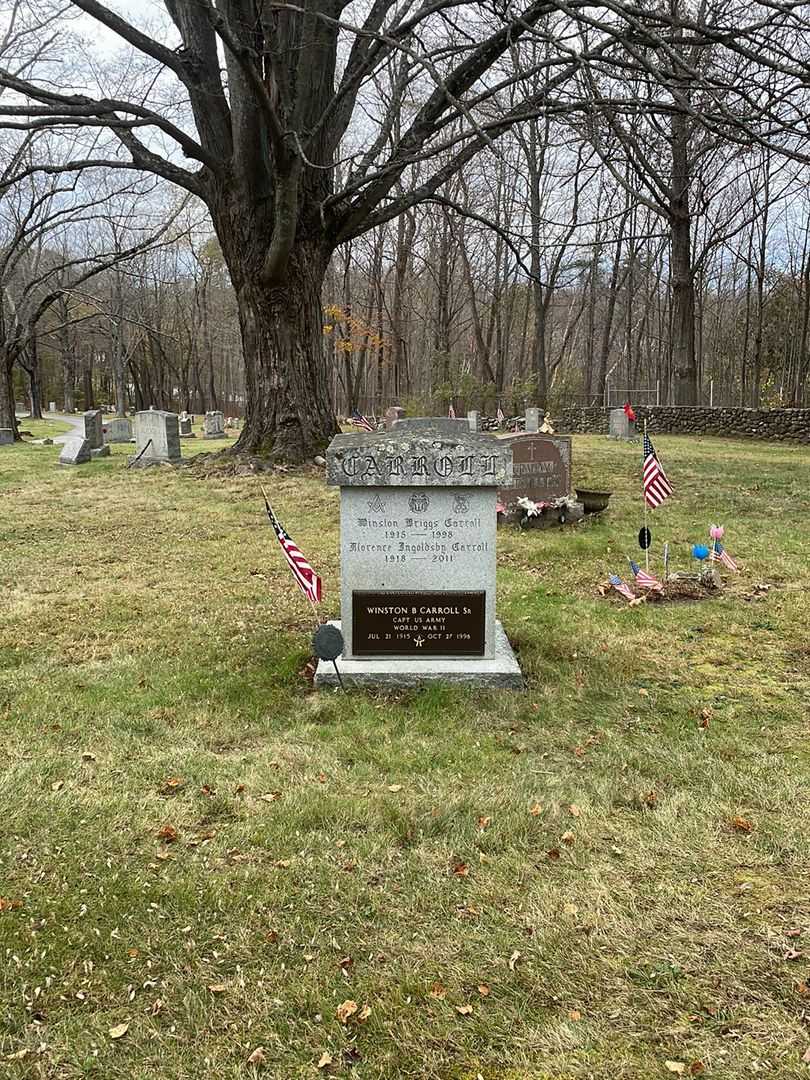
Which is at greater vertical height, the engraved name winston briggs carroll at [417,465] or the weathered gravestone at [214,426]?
the weathered gravestone at [214,426]

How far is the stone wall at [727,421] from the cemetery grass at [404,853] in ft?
64.9

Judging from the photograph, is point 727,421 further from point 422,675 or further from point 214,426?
point 422,675

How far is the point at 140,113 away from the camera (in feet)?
39.5

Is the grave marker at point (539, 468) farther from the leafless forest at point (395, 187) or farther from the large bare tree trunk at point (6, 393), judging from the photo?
the large bare tree trunk at point (6, 393)

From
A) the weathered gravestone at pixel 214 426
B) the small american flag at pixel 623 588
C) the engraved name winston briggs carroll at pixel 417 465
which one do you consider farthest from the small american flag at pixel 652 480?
the weathered gravestone at pixel 214 426

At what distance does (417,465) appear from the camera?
4699 mm

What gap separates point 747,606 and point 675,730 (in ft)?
9.04

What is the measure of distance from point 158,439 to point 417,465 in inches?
599

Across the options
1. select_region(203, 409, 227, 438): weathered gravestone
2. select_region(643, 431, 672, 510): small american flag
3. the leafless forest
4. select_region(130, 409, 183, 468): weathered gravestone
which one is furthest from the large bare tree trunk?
select_region(643, 431, 672, 510): small american flag

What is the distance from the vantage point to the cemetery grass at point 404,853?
2.28 meters

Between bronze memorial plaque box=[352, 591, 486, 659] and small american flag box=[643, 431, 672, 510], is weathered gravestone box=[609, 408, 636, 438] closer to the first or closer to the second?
small american flag box=[643, 431, 672, 510]

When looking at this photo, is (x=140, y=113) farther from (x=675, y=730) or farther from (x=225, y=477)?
(x=675, y=730)

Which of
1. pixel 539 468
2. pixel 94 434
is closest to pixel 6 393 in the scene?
pixel 94 434

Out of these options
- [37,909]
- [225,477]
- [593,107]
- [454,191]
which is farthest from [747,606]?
A: [454,191]
